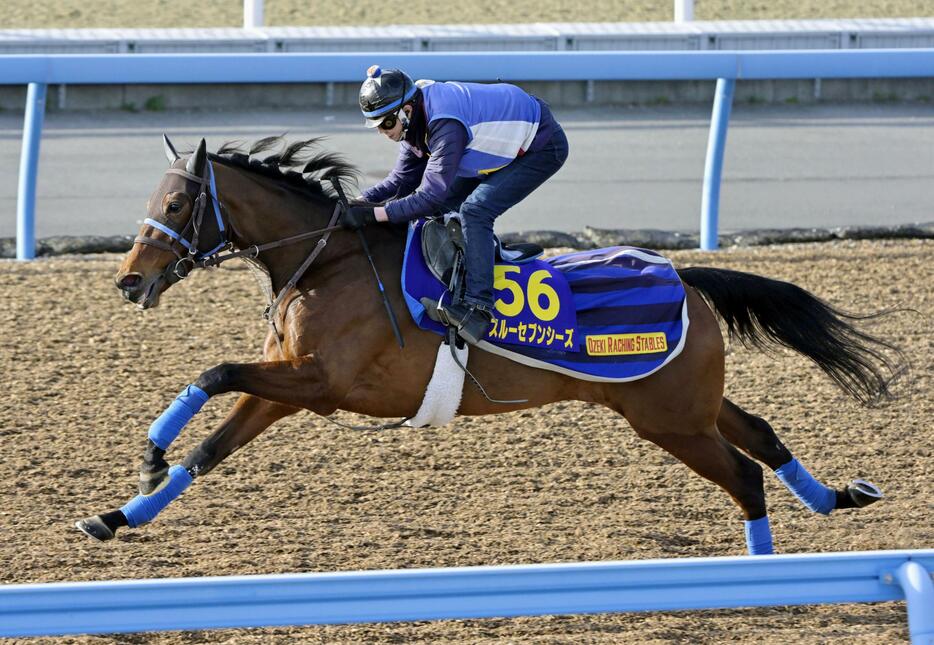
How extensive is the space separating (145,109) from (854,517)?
996 cm

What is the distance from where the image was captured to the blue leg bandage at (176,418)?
4.68m

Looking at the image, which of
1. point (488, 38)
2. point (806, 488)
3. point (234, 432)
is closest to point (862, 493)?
point (806, 488)

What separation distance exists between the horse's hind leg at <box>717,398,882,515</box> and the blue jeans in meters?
1.28

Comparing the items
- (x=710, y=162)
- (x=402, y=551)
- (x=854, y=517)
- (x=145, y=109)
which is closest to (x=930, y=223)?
(x=710, y=162)

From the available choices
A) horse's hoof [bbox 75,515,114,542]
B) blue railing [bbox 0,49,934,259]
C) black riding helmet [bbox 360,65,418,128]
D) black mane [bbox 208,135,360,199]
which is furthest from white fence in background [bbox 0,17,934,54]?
horse's hoof [bbox 75,515,114,542]

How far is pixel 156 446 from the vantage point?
4.71 m

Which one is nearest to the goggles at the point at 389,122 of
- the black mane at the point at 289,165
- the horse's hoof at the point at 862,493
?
the black mane at the point at 289,165

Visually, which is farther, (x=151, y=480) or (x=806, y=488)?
(x=806, y=488)

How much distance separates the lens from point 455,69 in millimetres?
8719

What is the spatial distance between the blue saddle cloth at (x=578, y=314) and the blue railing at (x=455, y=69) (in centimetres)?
366

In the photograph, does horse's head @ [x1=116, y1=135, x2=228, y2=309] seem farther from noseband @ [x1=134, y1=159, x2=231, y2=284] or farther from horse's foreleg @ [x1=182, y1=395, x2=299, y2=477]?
horse's foreleg @ [x1=182, y1=395, x2=299, y2=477]

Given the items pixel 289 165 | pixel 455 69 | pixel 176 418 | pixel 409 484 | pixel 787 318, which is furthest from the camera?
pixel 455 69

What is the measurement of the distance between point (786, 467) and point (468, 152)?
74.4 inches

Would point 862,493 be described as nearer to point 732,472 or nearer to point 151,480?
point 732,472
